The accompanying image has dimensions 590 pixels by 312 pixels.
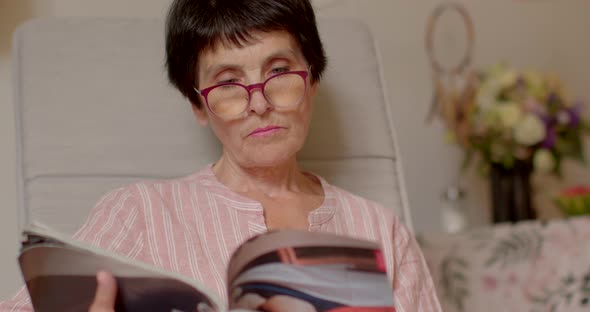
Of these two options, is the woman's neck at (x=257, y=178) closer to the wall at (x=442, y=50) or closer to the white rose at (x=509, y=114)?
the wall at (x=442, y=50)

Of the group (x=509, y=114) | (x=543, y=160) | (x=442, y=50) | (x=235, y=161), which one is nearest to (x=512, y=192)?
(x=543, y=160)

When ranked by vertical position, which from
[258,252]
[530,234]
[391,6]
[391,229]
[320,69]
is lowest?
[530,234]

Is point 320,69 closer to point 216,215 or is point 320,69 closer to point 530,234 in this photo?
point 216,215

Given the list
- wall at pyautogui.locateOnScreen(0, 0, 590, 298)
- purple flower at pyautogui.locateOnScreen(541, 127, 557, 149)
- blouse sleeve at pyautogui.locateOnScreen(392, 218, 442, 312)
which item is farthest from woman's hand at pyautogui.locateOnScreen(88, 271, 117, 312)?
purple flower at pyautogui.locateOnScreen(541, 127, 557, 149)

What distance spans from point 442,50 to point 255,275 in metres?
1.73

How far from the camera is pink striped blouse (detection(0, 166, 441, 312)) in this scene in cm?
106

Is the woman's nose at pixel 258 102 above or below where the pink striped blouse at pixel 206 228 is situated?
above

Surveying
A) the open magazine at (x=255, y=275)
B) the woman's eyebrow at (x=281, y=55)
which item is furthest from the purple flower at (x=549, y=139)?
the open magazine at (x=255, y=275)

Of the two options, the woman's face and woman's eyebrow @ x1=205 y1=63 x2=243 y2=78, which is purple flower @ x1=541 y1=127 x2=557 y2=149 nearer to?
the woman's face

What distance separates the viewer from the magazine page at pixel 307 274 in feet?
2.37

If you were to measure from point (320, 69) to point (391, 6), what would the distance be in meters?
1.05

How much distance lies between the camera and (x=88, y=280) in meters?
0.80

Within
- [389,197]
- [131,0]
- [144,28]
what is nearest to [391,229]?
[389,197]

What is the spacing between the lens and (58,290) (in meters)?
0.83
